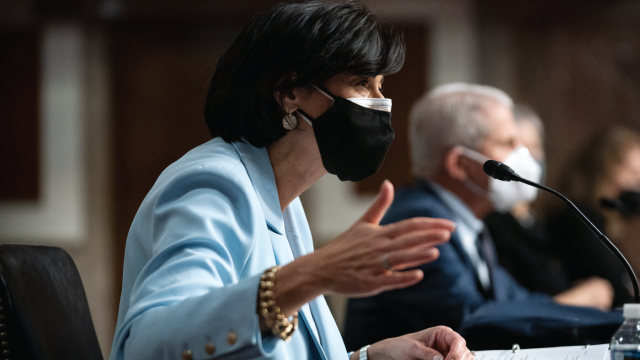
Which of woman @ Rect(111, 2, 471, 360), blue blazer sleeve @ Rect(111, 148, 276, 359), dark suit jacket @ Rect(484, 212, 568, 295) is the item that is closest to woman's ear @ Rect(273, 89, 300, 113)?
woman @ Rect(111, 2, 471, 360)

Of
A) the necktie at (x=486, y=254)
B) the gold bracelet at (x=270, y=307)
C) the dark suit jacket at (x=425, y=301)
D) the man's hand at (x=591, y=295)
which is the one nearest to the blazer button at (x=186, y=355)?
the gold bracelet at (x=270, y=307)

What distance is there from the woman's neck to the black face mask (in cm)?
2

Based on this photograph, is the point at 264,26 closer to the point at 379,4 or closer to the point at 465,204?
the point at 465,204

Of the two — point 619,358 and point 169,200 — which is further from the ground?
point 169,200

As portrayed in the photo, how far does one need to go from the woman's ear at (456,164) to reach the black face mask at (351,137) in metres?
1.29

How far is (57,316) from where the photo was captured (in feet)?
3.95

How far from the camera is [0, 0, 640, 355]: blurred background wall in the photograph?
4.86 metres

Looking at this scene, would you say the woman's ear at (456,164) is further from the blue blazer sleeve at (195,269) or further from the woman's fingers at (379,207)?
the woman's fingers at (379,207)

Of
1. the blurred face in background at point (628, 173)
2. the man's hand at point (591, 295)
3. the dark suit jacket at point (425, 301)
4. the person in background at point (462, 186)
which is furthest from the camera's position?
the blurred face in background at point (628, 173)

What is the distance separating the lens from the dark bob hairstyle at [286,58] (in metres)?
1.26

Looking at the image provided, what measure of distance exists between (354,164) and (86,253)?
4.07m

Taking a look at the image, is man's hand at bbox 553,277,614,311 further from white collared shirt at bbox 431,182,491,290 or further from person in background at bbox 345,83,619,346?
white collared shirt at bbox 431,182,491,290

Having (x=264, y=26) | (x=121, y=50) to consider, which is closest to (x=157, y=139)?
(x=121, y=50)

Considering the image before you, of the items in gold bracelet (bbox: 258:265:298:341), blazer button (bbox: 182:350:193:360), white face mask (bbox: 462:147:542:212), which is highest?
gold bracelet (bbox: 258:265:298:341)
